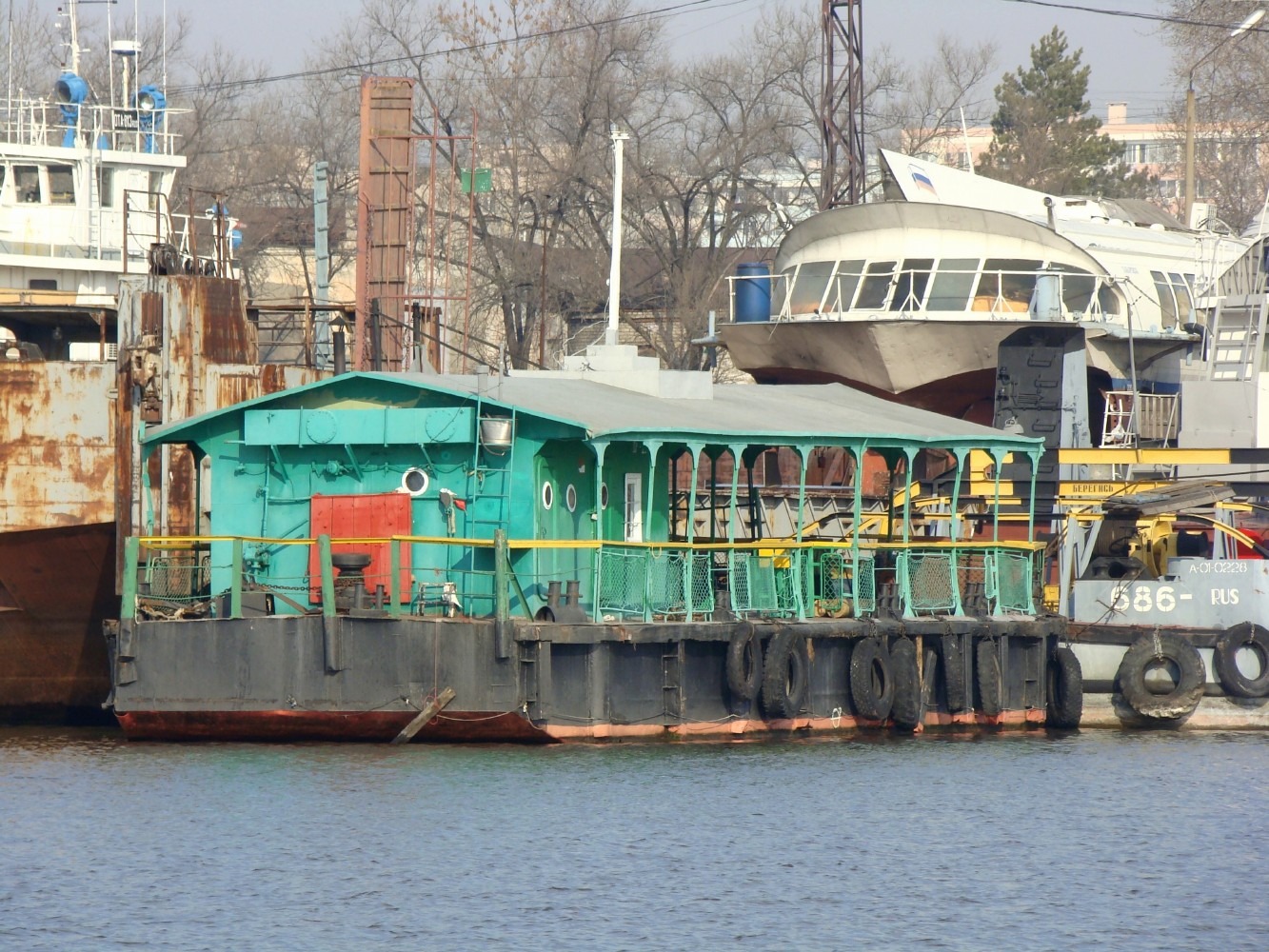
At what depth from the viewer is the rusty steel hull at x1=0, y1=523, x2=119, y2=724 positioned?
25.3 metres

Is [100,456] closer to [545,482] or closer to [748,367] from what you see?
[545,482]

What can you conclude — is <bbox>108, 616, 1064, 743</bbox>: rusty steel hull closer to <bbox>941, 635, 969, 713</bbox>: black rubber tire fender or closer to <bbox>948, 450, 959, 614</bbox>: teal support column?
<bbox>941, 635, 969, 713</bbox>: black rubber tire fender

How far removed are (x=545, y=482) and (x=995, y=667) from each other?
637 centimetres

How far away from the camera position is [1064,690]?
24.8 m

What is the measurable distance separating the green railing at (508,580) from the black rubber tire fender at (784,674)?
63cm

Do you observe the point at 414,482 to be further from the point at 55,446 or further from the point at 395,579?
the point at 55,446

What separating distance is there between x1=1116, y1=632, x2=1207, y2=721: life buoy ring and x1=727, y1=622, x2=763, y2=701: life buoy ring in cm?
583

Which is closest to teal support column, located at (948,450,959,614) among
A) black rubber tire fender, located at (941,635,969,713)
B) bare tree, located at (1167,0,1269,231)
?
black rubber tire fender, located at (941,635,969,713)

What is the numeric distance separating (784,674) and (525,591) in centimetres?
311

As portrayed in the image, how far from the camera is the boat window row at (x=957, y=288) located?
37.6 m

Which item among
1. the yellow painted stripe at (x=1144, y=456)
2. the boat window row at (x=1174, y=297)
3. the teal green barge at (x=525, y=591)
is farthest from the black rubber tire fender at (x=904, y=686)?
the boat window row at (x=1174, y=297)

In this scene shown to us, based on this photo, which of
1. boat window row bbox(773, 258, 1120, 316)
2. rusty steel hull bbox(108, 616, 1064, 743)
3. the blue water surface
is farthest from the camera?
boat window row bbox(773, 258, 1120, 316)

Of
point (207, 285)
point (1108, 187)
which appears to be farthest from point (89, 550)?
point (1108, 187)

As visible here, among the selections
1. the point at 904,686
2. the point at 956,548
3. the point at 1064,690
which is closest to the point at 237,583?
the point at 904,686
